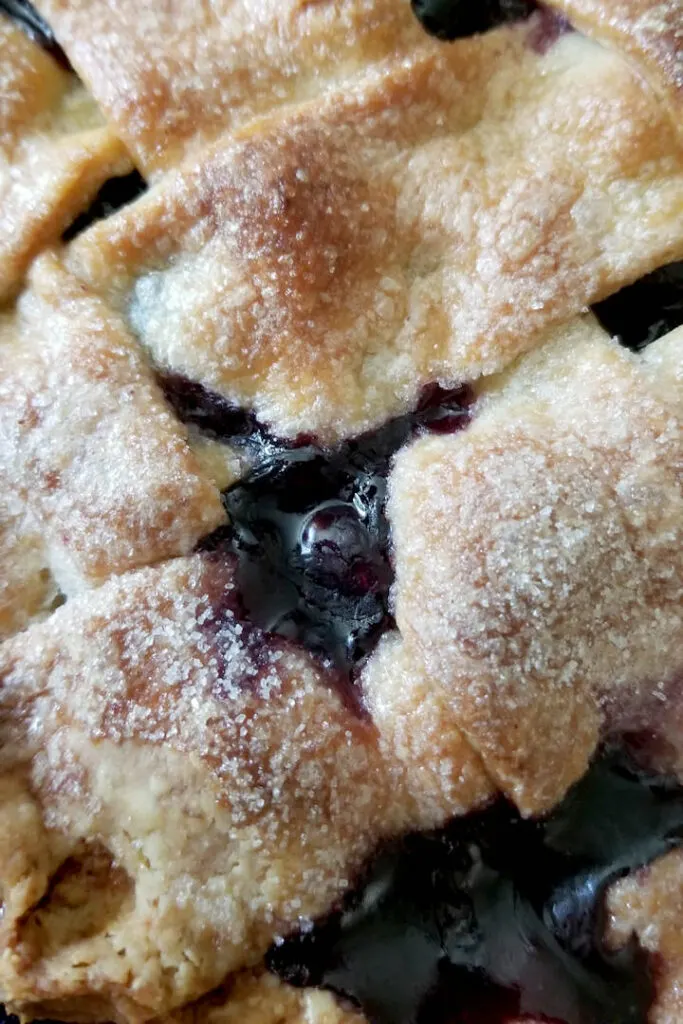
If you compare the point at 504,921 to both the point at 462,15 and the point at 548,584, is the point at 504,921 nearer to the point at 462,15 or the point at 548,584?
the point at 548,584

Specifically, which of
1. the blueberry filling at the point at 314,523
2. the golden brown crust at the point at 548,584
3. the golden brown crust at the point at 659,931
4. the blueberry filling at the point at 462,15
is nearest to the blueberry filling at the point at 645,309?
the golden brown crust at the point at 548,584

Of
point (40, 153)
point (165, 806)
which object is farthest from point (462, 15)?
point (165, 806)

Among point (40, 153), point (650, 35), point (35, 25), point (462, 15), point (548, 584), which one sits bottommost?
point (548, 584)

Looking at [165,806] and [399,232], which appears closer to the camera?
[165,806]

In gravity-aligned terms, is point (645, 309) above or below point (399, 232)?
below

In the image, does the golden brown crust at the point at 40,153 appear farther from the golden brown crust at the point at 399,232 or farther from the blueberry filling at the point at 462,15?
the blueberry filling at the point at 462,15

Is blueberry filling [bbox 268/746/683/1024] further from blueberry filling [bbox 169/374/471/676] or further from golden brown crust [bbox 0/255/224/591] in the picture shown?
golden brown crust [bbox 0/255/224/591]

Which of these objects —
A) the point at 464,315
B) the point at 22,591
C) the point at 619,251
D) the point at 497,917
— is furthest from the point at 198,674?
the point at 619,251

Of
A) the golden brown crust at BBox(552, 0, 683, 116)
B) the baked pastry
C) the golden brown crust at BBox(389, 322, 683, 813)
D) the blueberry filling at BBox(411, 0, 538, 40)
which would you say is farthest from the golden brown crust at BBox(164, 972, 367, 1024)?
the blueberry filling at BBox(411, 0, 538, 40)
